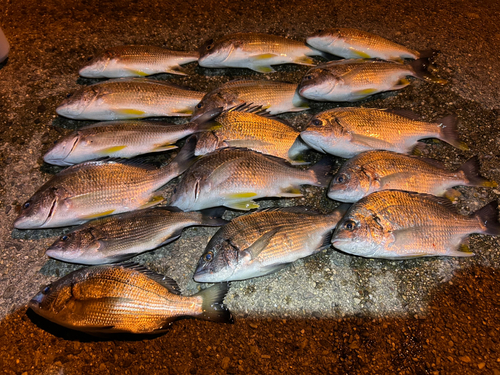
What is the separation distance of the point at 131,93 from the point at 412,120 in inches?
97.3

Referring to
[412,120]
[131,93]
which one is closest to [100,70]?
[131,93]

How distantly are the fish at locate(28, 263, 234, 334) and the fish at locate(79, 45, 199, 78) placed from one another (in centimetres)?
207

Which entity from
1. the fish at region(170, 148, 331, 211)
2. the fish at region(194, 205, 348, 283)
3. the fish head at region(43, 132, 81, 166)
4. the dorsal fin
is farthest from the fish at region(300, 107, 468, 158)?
the fish head at region(43, 132, 81, 166)

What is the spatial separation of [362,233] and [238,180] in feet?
3.07

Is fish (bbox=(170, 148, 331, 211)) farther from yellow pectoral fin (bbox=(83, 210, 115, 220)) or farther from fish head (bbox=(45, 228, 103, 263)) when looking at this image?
fish head (bbox=(45, 228, 103, 263))

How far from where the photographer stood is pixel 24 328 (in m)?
2.24

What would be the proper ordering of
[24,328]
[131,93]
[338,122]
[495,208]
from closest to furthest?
[24,328] < [495,208] < [338,122] < [131,93]

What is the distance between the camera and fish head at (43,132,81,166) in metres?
2.70

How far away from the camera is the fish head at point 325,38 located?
335cm

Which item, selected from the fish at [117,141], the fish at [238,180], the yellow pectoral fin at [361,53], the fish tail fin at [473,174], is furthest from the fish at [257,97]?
the fish tail fin at [473,174]

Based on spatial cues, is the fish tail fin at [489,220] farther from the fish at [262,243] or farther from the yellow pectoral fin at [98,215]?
the yellow pectoral fin at [98,215]

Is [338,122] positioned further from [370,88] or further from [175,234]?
[175,234]

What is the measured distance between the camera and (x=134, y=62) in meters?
3.28

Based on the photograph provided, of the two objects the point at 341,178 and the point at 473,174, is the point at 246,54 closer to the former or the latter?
the point at 341,178
